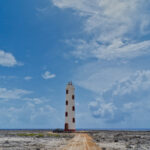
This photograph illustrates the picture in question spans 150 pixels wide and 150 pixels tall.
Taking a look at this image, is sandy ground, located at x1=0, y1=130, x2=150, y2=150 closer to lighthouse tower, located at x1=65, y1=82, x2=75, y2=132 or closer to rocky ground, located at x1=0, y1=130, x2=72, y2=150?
rocky ground, located at x1=0, y1=130, x2=72, y2=150

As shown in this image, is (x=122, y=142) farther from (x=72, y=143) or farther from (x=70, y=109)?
(x=70, y=109)

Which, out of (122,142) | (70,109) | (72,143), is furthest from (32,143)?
(70,109)

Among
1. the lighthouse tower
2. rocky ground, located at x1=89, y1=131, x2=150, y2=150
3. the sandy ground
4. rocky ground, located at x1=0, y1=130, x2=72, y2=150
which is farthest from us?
the lighthouse tower

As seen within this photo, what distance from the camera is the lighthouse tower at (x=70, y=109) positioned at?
48.4 meters

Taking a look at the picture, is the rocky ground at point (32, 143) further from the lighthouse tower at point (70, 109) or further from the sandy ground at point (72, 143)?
the lighthouse tower at point (70, 109)

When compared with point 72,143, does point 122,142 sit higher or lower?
higher

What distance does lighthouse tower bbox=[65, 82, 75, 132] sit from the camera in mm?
48375

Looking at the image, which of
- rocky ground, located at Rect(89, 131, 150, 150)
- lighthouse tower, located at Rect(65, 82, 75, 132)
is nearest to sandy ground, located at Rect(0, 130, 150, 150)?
rocky ground, located at Rect(89, 131, 150, 150)

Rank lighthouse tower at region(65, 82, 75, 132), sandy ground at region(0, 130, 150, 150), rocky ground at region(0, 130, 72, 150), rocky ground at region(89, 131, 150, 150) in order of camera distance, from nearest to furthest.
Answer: sandy ground at region(0, 130, 150, 150) < rocky ground at region(0, 130, 72, 150) < rocky ground at region(89, 131, 150, 150) < lighthouse tower at region(65, 82, 75, 132)

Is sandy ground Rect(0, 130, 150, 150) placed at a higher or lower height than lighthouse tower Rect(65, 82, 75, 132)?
lower

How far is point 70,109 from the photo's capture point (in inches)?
1937

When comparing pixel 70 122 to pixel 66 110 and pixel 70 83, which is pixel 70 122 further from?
pixel 70 83

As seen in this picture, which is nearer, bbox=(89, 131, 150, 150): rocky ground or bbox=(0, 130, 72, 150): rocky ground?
bbox=(0, 130, 72, 150): rocky ground

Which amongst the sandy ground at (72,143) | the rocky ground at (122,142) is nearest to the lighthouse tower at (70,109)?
the rocky ground at (122,142)
